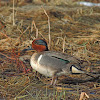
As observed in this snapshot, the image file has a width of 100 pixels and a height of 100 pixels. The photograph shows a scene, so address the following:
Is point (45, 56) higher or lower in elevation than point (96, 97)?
higher

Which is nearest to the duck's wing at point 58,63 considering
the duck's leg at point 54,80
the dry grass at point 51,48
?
the duck's leg at point 54,80

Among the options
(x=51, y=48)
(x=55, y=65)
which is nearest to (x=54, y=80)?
(x=55, y=65)

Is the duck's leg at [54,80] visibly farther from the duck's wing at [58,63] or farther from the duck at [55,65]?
the duck's wing at [58,63]

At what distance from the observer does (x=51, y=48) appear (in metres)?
5.07

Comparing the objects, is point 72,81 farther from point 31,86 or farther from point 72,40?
point 72,40

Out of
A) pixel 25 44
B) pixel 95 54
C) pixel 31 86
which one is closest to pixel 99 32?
pixel 95 54

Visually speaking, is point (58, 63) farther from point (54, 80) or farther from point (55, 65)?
point (54, 80)

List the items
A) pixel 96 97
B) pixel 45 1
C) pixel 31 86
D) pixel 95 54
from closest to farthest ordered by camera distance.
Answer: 1. pixel 96 97
2. pixel 31 86
3. pixel 95 54
4. pixel 45 1

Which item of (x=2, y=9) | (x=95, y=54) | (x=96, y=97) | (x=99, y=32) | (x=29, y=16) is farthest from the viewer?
(x=2, y=9)

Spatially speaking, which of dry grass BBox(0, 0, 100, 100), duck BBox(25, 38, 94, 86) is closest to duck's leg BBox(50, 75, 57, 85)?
duck BBox(25, 38, 94, 86)

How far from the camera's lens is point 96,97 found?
130 inches

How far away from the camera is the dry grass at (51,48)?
3475 millimetres

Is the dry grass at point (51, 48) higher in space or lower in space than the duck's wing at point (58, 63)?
lower

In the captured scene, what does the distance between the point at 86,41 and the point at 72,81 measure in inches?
72.8
